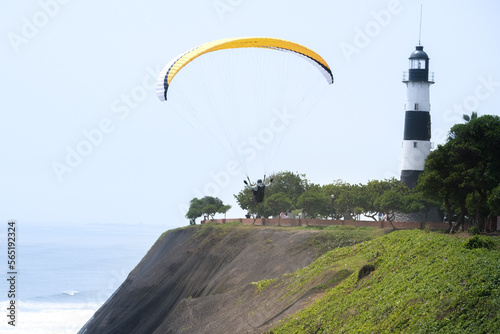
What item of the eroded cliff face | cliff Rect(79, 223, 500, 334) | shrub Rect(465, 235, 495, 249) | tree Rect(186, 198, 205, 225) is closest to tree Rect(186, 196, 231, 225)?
tree Rect(186, 198, 205, 225)

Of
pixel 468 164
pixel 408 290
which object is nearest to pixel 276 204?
pixel 468 164

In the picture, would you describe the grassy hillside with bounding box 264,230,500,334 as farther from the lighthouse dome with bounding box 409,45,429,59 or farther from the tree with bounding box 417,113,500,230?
the lighthouse dome with bounding box 409,45,429,59

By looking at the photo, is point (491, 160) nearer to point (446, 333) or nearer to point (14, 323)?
point (446, 333)

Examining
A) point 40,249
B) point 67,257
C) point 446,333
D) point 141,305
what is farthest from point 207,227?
point 40,249

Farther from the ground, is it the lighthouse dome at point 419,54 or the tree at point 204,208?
the lighthouse dome at point 419,54

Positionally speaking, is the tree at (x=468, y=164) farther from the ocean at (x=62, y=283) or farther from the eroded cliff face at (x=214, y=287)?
the ocean at (x=62, y=283)

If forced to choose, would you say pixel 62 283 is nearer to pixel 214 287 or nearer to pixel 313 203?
pixel 313 203

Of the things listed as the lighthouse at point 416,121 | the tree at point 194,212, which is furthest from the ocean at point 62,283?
the lighthouse at point 416,121
